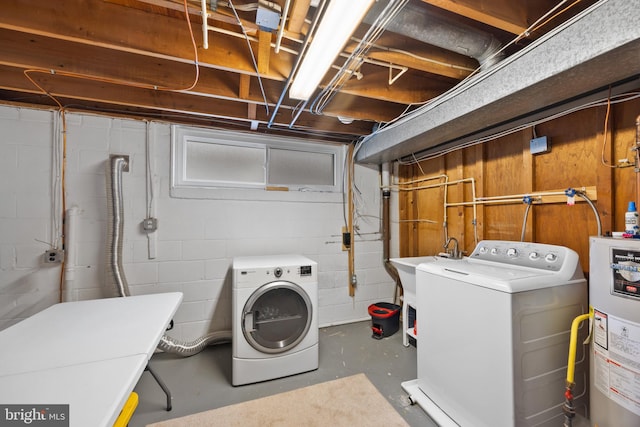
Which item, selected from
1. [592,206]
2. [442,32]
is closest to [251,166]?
[442,32]

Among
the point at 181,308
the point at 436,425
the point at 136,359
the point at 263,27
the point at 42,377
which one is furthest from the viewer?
the point at 181,308

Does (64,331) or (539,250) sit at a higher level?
(539,250)

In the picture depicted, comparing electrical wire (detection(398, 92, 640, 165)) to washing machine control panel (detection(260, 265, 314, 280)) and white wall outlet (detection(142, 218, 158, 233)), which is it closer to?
washing machine control panel (detection(260, 265, 314, 280))

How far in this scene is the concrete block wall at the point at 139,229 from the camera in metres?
2.17

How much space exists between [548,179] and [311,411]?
93.5 inches

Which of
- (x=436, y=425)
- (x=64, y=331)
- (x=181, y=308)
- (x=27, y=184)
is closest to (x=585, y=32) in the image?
(x=436, y=425)

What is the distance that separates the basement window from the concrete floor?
5.15 feet

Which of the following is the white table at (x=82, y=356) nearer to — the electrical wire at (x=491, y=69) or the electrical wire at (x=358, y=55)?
the electrical wire at (x=358, y=55)

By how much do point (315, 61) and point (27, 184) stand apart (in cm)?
266

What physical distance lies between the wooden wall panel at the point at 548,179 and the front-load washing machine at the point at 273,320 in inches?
63.3

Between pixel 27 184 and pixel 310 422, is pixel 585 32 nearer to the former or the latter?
pixel 310 422

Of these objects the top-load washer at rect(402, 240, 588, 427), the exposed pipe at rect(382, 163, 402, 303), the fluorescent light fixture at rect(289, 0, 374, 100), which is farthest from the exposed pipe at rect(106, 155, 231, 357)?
the exposed pipe at rect(382, 163, 402, 303)

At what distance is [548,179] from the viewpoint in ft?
6.15

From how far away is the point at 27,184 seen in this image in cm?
218
